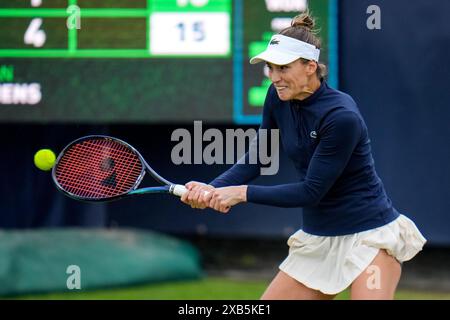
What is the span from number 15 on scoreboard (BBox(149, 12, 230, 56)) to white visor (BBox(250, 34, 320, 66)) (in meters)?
2.47

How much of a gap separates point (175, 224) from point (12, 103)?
1422 millimetres

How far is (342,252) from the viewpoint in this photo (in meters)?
3.62

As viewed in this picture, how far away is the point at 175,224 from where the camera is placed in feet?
23.1

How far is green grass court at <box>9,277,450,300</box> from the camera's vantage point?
6.20 m

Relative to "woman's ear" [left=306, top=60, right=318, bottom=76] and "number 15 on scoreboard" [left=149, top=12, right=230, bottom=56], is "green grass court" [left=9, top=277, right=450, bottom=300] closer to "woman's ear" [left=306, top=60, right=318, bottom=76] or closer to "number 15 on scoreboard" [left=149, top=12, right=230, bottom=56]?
"number 15 on scoreboard" [left=149, top=12, right=230, bottom=56]

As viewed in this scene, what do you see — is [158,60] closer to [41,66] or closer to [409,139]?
[41,66]

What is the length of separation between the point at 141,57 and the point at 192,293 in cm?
139

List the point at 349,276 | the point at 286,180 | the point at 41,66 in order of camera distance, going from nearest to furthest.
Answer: the point at 349,276 < the point at 41,66 < the point at 286,180

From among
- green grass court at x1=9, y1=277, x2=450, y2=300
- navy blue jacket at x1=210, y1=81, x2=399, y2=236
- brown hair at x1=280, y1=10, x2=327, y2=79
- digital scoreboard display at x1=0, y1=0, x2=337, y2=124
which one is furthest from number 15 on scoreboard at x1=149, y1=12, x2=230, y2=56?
navy blue jacket at x1=210, y1=81, x2=399, y2=236

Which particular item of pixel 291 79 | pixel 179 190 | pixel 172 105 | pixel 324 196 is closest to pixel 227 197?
pixel 179 190

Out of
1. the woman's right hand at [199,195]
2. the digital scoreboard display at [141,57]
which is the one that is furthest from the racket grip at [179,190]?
the digital scoreboard display at [141,57]

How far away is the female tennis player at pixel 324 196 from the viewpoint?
353cm
